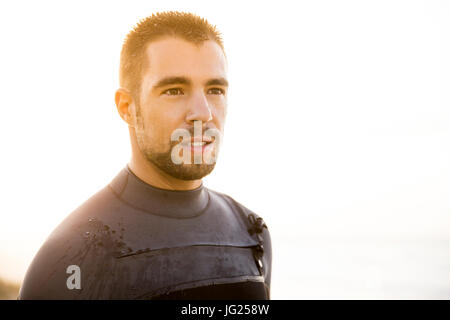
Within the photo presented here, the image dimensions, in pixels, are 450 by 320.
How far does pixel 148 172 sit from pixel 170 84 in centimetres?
70

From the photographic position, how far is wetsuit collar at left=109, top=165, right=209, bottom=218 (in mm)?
3055

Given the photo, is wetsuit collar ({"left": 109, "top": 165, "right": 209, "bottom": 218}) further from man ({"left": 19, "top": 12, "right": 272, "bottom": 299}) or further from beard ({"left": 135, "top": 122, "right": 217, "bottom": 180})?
beard ({"left": 135, "top": 122, "right": 217, "bottom": 180})

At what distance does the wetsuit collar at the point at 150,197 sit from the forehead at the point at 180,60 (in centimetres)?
78

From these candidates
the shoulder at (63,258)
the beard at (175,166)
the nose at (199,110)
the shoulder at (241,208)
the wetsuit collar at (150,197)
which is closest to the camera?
the shoulder at (63,258)

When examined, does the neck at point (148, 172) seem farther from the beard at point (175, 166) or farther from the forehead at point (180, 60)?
the forehead at point (180, 60)

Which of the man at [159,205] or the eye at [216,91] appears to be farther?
the eye at [216,91]

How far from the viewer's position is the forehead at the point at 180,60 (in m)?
2.83

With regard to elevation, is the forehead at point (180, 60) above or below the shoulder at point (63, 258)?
above

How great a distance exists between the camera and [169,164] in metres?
2.96

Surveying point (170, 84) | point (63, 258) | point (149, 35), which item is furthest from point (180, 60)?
point (63, 258)

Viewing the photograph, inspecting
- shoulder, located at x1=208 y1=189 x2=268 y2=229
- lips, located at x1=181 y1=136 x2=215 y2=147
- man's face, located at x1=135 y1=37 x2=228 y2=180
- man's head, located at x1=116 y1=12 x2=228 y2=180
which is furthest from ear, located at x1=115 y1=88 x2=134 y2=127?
shoulder, located at x1=208 y1=189 x2=268 y2=229

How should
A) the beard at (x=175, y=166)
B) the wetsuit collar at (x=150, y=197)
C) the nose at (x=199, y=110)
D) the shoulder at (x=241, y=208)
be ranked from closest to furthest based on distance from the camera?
the nose at (x=199, y=110)
the beard at (x=175, y=166)
the wetsuit collar at (x=150, y=197)
the shoulder at (x=241, y=208)

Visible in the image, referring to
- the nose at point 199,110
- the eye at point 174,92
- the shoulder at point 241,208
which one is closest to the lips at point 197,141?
the nose at point 199,110
